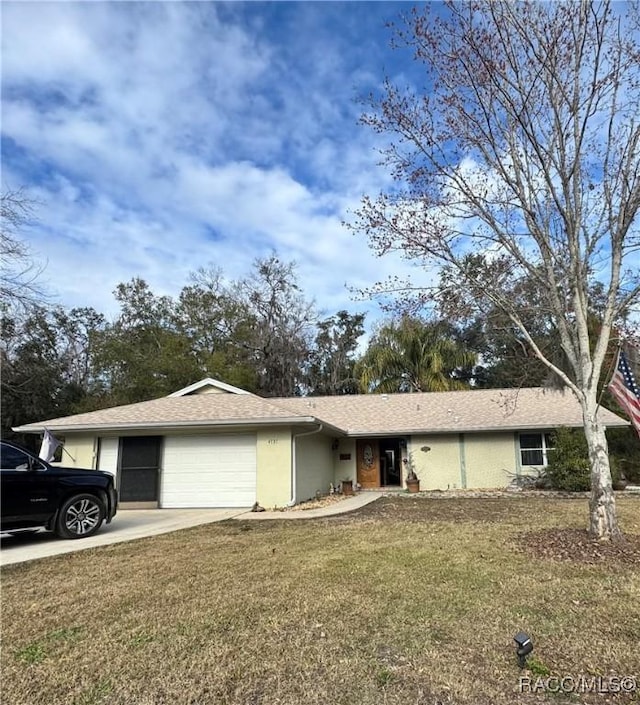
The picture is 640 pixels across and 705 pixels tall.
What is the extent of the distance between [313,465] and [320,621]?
426 inches

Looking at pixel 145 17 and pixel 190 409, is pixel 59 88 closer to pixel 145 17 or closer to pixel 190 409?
pixel 145 17

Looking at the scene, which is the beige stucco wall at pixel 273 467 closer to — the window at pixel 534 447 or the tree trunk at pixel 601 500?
the tree trunk at pixel 601 500

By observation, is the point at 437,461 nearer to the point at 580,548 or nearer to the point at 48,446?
the point at 580,548

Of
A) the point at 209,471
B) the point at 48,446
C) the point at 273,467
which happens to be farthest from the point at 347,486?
the point at 48,446

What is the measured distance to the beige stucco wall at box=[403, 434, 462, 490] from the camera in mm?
16766

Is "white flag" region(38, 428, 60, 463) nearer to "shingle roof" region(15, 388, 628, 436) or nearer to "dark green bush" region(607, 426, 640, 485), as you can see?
"shingle roof" region(15, 388, 628, 436)

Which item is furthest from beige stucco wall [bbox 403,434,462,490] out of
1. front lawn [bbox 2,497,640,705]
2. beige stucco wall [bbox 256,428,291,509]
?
front lawn [bbox 2,497,640,705]

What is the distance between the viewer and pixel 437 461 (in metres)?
17.0

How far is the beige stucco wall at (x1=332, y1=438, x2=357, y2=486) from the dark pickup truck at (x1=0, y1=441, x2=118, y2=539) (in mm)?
9963

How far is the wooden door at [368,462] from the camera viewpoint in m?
18.0

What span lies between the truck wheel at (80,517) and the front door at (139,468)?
4305 mm

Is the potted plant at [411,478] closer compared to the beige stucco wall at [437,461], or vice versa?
the potted plant at [411,478]

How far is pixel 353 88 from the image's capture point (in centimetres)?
798

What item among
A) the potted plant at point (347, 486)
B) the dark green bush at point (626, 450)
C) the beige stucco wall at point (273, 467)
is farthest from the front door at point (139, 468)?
the dark green bush at point (626, 450)
